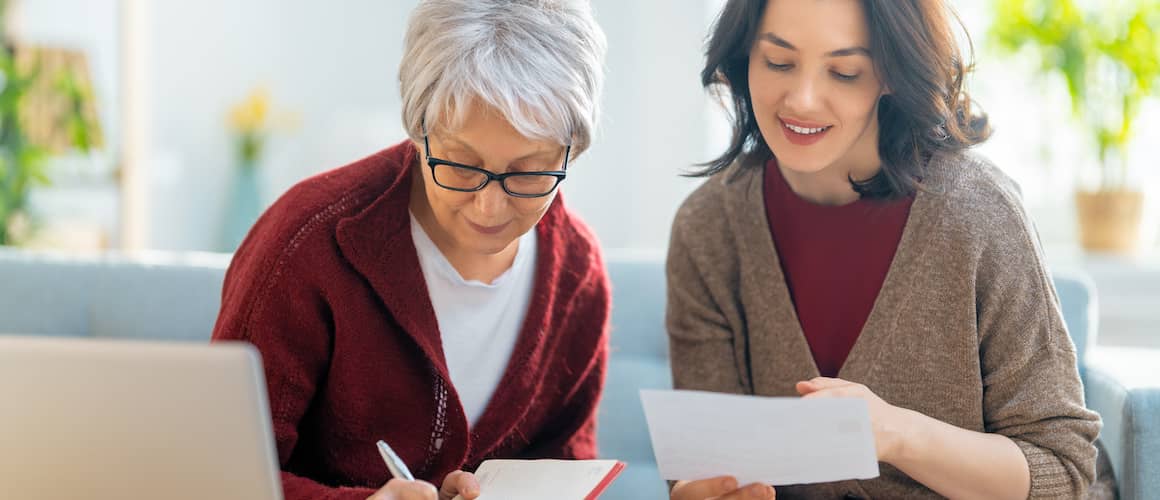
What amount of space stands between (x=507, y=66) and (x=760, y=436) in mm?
505

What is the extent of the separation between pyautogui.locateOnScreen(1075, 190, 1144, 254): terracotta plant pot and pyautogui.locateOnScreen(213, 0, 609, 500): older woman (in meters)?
2.12

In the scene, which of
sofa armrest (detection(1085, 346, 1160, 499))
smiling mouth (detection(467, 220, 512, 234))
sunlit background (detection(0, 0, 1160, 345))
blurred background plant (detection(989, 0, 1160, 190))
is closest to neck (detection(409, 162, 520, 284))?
smiling mouth (detection(467, 220, 512, 234))

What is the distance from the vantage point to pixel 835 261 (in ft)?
5.01

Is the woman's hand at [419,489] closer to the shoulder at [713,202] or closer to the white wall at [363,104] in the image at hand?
the shoulder at [713,202]

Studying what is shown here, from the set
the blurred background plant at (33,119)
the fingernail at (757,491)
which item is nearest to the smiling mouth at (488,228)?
the fingernail at (757,491)

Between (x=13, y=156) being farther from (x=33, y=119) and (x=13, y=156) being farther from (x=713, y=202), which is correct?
(x=713, y=202)

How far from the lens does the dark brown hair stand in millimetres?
1339

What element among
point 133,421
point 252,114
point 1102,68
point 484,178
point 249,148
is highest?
point 1102,68

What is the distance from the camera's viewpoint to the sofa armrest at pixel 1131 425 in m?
1.57

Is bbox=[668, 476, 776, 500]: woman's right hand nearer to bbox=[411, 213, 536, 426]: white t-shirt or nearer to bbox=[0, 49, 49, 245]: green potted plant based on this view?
bbox=[411, 213, 536, 426]: white t-shirt

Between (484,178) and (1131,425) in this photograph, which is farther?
(1131,425)

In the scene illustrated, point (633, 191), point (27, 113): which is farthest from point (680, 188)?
point (27, 113)

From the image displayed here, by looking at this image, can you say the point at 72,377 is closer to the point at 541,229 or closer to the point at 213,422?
the point at 213,422

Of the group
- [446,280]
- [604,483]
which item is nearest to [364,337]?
[446,280]
